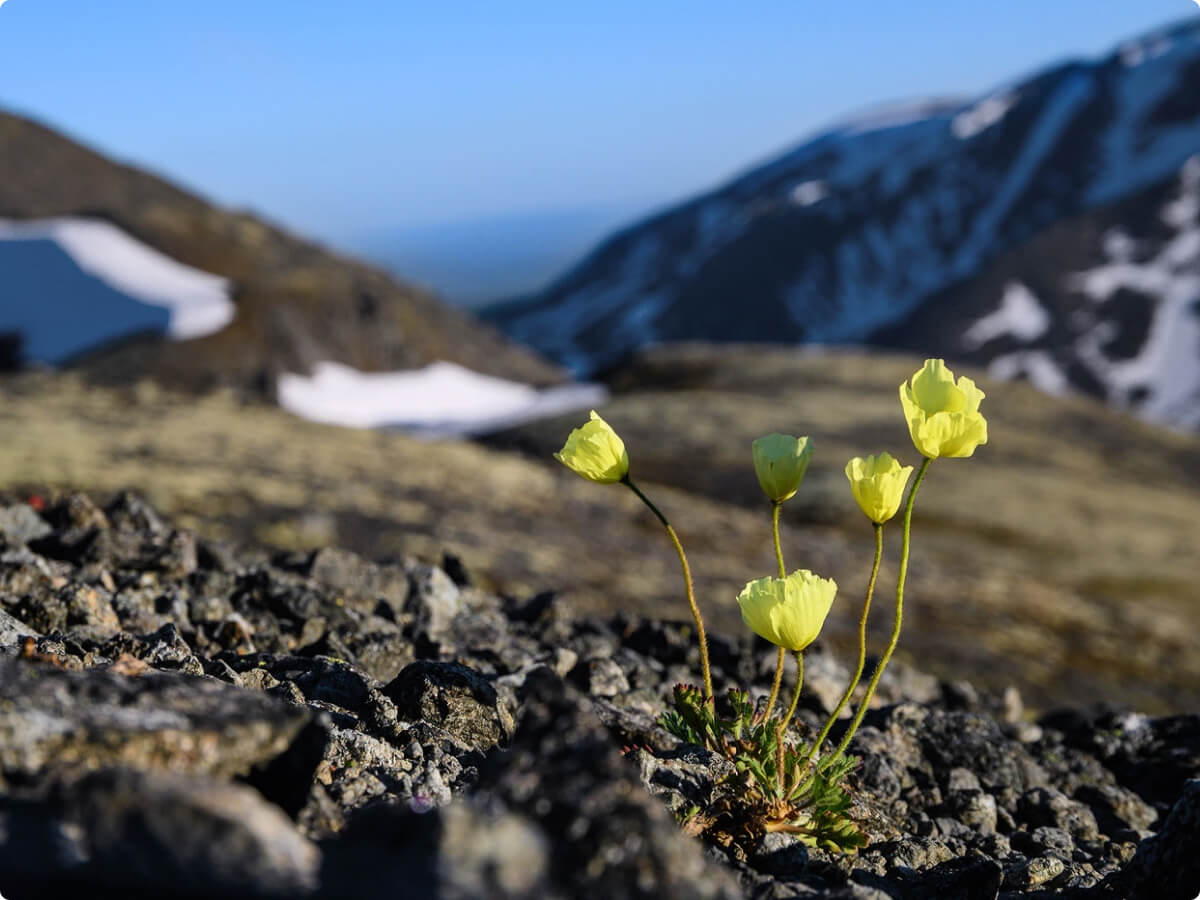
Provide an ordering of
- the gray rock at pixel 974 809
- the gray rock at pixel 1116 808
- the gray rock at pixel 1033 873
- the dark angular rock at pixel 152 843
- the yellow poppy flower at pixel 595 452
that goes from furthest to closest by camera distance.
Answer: the gray rock at pixel 1116 808 < the gray rock at pixel 974 809 < the gray rock at pixel 1033 873 < the yellow poppy flower at pixel 595 452 < the dark angular rock at pixel 152 843

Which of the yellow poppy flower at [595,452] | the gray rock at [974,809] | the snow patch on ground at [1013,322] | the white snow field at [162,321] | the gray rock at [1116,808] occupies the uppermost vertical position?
the yellow poppy flower at [595,452]

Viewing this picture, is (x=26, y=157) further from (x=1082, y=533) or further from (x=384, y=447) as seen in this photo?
(x=1082, y=533)

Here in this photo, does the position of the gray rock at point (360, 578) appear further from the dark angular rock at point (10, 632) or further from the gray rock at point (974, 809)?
the gray rock at point (974, 809)

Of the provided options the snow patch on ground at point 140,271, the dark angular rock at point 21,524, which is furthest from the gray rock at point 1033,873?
the snow patch on ground at point 140,271

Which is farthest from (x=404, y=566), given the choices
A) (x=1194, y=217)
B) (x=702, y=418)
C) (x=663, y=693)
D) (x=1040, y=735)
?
(x=1194, y=217)

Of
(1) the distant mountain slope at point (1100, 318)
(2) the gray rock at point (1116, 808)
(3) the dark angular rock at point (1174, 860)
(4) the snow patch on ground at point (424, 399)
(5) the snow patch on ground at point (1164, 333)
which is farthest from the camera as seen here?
(1) the distant mountain slope at point (1100, 318)

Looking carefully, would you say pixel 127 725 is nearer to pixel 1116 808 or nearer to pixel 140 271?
pixel 1116 808

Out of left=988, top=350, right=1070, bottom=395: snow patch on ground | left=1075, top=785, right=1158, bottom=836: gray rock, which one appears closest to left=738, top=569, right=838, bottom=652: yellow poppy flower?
left=1075, top=785, right=1158, bottom=836: gray rock

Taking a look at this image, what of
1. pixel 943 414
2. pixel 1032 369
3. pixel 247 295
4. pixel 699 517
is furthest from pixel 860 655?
pixel 1032 369
